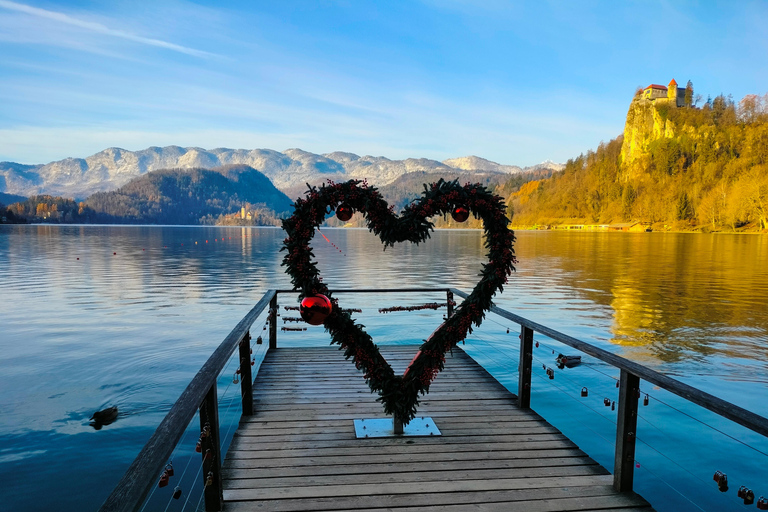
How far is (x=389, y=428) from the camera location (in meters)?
5.96

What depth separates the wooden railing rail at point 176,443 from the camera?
91.7 inches

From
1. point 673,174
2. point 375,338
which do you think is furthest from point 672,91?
point 375,338

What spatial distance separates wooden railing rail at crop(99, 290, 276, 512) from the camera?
91.7 inches

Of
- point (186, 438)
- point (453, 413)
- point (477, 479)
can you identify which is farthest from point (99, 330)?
point (477, 479)

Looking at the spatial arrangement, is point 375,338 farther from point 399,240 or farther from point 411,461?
point 399,240

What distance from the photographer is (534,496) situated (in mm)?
4391

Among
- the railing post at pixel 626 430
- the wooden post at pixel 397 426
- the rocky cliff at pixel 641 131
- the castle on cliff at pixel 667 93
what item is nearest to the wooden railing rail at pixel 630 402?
the railing post at pixel 626 430

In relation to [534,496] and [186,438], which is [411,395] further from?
[186,438]

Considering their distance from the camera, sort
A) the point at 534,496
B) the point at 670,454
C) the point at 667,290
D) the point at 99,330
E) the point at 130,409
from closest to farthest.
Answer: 1. the point at 534,496
2. the point at 670,454
3. the point at 130,409
4. the point at 99,330
5. the point at 667,290

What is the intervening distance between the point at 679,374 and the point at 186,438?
11.6m

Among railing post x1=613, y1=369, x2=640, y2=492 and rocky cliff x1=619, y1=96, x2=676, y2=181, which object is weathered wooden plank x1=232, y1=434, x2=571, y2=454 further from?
rocky cliff x1=619, y1=96, x2=676, y2=181

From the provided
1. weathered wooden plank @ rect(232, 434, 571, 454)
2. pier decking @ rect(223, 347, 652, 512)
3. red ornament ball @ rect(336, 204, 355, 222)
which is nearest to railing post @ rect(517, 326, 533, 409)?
pier decking @ rect(223, 347, 652, 512)

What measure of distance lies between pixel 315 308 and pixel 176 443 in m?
2.32

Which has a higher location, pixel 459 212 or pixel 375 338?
pixel 459 212
